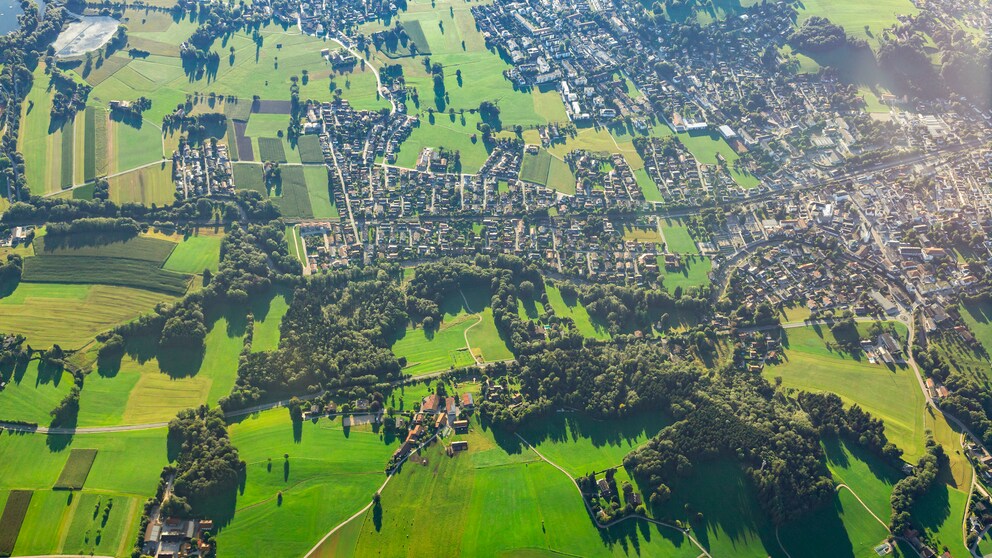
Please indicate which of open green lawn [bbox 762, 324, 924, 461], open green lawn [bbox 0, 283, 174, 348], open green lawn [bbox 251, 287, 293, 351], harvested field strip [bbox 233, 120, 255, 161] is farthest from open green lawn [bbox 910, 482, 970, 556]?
harvested field strip [bbox 233, 120, 255, 161]

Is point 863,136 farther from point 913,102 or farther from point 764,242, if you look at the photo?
point 764,242

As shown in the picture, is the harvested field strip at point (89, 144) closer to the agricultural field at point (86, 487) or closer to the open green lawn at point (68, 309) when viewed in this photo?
the open green lawn at point (68, 309)

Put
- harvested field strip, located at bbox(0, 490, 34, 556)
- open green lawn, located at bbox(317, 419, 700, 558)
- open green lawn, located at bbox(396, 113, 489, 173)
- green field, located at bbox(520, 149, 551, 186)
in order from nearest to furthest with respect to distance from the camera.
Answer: harvested field strip, located at bbox(0, 490, 34, 556), open green lawn, located at bbox(317, 419, 700, 558), green field, located at bbox(520, 149, 551, 186), open green lawn, located at bbox(396, 113, 489, 173)

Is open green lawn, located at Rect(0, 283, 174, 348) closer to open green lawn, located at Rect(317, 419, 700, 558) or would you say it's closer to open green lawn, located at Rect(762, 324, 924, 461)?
open green lawn, located at Rect(317, 419, 700, 558)

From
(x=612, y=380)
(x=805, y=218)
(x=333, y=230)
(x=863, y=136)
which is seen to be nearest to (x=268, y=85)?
(x=333, y=230)

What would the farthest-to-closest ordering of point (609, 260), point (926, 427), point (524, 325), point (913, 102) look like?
point (913, 102), point (609, 260), point (524, 325), point (926, 427)

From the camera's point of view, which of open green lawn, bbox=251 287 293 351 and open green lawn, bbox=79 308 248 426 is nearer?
open green lawn, bbox=79 308 248 426
